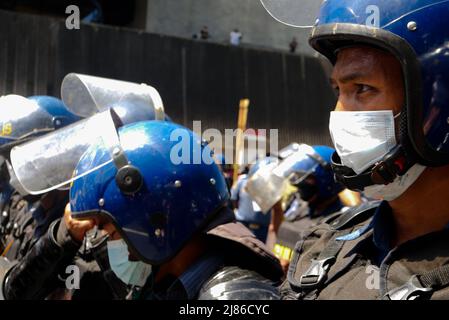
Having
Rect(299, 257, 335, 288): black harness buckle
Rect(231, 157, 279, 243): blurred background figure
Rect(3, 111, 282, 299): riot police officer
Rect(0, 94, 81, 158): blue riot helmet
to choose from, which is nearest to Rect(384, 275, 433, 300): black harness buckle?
Rect(299, 257, 335, 288): black harness buckle

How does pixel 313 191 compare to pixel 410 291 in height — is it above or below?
below

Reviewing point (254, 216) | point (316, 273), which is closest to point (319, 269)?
point (316, 273)

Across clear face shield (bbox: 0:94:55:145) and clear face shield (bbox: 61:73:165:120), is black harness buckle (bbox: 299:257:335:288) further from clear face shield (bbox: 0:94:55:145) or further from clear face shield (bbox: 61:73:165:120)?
clear face shield (bbox: 0:94:55:145)

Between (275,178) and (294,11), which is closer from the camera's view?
(294,11)

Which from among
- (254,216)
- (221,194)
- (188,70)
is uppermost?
(188,70)

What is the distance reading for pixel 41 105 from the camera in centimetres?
400

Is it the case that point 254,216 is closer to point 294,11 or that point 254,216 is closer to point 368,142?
point 294,11

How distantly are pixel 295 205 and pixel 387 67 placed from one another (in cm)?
382

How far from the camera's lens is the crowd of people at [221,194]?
1.59m

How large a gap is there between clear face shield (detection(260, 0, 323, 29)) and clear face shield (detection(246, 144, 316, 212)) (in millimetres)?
2914

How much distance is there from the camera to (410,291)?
143 cm

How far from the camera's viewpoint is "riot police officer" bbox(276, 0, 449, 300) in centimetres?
157

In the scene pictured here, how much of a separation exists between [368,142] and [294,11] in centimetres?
46
